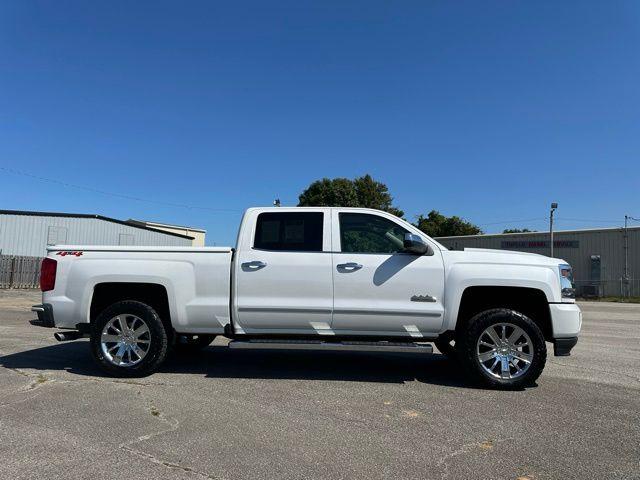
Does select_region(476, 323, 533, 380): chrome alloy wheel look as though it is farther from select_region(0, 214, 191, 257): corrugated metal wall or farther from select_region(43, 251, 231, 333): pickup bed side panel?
select_region(0, 214, 191, 257): corrugated metal wall

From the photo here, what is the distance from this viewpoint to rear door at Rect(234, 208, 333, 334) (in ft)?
20.1

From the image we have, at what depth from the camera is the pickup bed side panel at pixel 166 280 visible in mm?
6258

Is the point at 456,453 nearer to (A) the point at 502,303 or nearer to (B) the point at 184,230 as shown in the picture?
(A) the point at 502,303

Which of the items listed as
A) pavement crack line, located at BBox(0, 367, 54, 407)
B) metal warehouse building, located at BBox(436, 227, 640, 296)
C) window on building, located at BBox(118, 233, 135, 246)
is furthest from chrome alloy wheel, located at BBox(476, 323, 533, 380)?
window on building, located at BBox(118, 233, 135, 246)

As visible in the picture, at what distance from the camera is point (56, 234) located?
3494 centimetres

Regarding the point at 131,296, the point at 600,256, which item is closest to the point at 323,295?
the point at 131,296

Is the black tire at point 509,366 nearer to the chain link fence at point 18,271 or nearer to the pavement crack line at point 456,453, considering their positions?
the pavement crack line at point 456,453

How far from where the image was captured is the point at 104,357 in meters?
6.30

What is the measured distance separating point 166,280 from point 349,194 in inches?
1716

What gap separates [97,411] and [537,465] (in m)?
3.86

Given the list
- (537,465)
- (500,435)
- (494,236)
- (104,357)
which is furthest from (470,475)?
(494,236)

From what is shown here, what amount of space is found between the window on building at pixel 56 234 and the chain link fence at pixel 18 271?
4.45 meters

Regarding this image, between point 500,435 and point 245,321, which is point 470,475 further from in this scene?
point 245,321

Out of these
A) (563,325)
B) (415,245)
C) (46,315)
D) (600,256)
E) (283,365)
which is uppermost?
(600,256)
